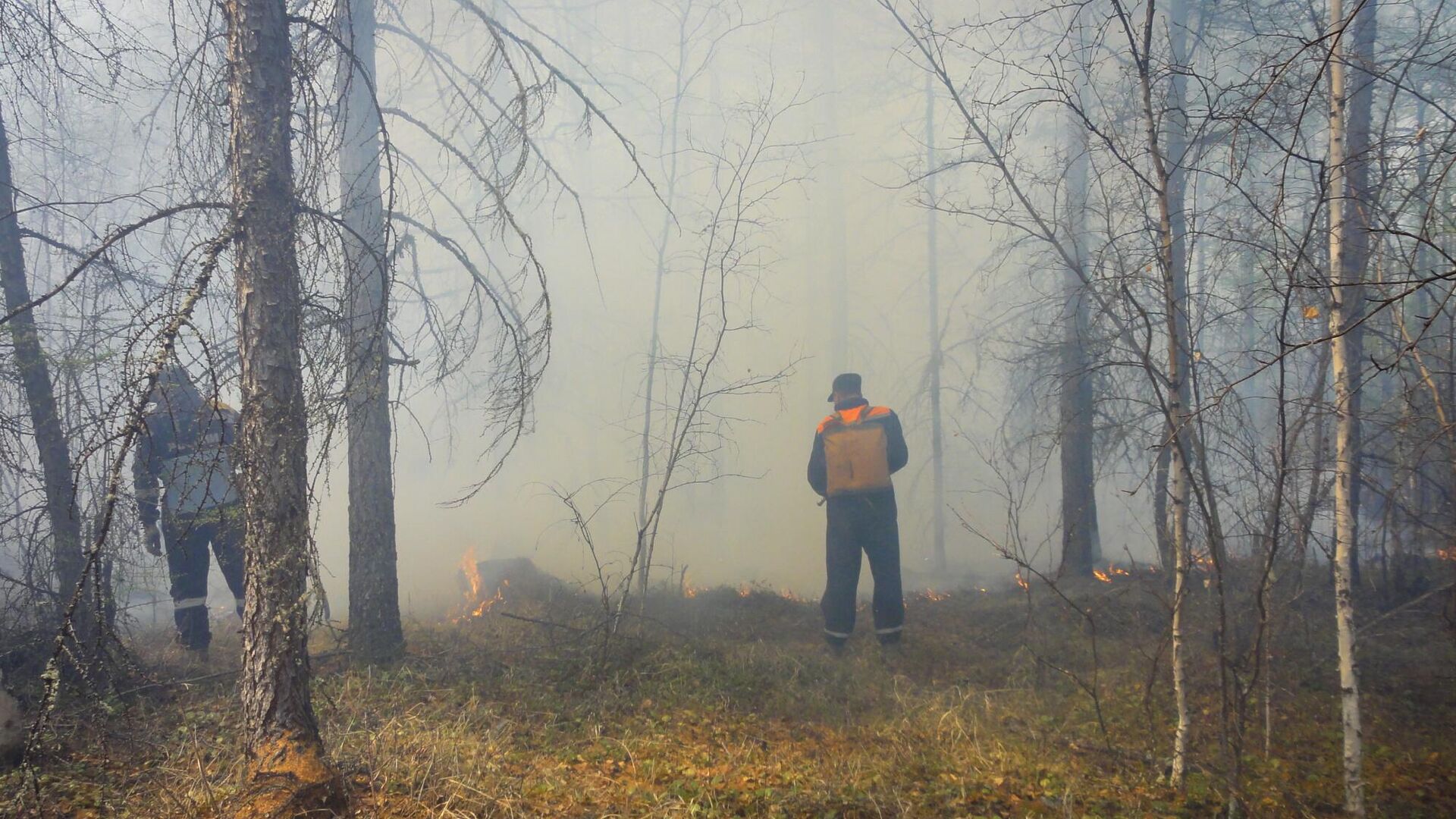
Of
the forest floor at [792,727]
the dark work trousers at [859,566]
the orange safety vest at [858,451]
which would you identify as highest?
the orange safety vest at [858,451]

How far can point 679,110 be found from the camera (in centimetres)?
1157

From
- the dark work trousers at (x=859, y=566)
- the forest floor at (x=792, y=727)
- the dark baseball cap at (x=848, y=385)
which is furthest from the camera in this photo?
the dark baseball cap at (x=848, y=385)

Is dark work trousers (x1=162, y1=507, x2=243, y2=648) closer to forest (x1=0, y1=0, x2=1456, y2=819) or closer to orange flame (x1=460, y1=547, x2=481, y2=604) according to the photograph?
forest (x1=0, y1=0, x2=1456, y2=819)

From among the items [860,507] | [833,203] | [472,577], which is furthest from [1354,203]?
[833,203]

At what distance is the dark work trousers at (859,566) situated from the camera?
7051 millimetres

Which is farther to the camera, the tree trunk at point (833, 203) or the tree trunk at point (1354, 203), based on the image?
the tree trunk at point (833, 203)

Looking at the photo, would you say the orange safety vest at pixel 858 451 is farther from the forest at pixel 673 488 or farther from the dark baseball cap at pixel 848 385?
the dark baseball cap at pixel 848 385

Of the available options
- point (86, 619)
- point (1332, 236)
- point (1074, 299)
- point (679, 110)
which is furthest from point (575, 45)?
point (1332, 236)

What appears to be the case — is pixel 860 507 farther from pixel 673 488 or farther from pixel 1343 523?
pixel 1343 523

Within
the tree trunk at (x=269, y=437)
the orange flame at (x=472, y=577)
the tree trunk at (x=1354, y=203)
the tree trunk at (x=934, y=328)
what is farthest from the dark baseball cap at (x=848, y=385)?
the tree trunk at (x=934, y=328)

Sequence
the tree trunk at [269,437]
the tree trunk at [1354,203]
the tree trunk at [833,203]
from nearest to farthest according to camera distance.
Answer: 1. the tree trunk at [269,437]
2. the tree trunk at [1354,203]
3. the tree trunk at [833,203]

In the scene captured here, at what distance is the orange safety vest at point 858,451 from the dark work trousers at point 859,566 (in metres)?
0.12

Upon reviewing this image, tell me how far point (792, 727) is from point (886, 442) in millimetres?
2792

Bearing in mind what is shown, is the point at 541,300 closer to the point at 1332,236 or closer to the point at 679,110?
the point at 1332,236
